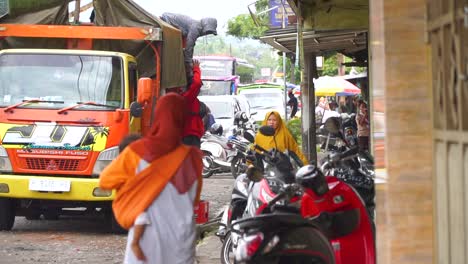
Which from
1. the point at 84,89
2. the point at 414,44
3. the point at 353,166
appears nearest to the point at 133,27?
the point at 84,89

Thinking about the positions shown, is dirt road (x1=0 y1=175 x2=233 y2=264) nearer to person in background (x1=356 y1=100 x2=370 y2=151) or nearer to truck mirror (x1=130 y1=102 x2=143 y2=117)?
truck mirror (x1=130 y1=102 x2=143 y2=117)

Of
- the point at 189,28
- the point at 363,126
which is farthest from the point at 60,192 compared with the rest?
the point at 363,126

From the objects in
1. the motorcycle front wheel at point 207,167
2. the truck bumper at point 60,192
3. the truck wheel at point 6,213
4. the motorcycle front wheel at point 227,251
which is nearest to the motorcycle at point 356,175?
the motorcycle front wheel at point 227,251

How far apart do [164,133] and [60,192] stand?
6.08m

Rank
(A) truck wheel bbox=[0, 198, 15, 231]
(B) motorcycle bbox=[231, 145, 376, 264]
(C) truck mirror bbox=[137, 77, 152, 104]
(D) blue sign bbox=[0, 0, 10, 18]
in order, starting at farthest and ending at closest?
(D) blue sign bbox=[0, 0, 10, 18]
(A) truck wheel bbox=[0, 198, 15, 231]
(C) truck mirror bbox=[137, 77, 152, 104]
(B) motorcycle bbox=[231, 145, 376, 264]

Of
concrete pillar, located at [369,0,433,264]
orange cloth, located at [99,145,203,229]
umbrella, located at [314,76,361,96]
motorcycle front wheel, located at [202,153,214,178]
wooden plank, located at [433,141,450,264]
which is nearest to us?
wooden plank, located at [433,141,450,264]

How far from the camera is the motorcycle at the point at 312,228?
4973mm

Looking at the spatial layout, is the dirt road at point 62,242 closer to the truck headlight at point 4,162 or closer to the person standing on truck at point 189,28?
the truck headlight at point 4,162

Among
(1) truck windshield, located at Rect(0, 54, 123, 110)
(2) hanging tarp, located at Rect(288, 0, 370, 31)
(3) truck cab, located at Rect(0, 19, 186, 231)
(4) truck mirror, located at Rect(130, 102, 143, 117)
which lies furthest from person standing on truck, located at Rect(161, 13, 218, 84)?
(4) truck mirror, located at Rect(130, 102, 143, 117)

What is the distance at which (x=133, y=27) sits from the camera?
40.8 feet

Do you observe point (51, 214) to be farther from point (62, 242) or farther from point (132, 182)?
point (132, 182)

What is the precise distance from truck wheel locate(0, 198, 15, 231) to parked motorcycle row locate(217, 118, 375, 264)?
4.24 metres

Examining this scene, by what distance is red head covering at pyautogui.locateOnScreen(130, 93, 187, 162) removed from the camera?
5203 millimetres

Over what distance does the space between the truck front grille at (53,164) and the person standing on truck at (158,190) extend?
6.06 m
